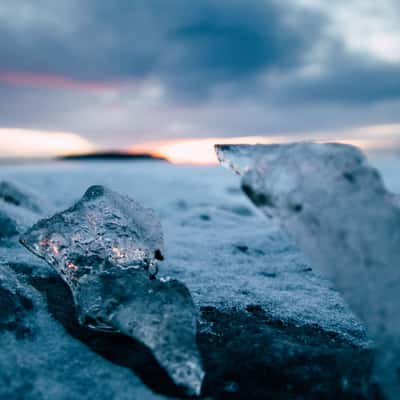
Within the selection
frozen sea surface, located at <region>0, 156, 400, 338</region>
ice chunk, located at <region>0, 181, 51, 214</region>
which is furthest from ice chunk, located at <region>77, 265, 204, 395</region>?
ice chunk, located at <region>0, 181, 51, 214</region>

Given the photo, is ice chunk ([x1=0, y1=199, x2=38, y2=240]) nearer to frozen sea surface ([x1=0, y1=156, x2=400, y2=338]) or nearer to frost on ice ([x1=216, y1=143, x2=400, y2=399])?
frozen sea surface ([x1=0, y1=156, x2=400, y2=338])

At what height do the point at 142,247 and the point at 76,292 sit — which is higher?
the point at 142,247

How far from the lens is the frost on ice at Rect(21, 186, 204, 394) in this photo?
3.89 ft

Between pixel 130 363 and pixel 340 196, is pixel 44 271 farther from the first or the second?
pixel 340 196

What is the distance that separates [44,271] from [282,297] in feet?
3.93

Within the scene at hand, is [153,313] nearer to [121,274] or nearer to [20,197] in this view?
[121,274]

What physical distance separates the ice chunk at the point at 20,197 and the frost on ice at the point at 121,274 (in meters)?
2.33

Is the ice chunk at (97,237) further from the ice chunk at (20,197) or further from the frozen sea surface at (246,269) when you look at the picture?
the ice chunk at (20,197)

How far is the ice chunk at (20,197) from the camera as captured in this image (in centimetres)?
384

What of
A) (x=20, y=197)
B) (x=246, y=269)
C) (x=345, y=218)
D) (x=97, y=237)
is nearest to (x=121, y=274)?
(x=97, y=237)

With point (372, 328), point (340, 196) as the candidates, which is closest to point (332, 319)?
point (372, 328)

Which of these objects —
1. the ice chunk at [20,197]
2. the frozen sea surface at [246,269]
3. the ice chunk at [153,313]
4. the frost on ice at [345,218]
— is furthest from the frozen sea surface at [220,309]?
the ice chunk at [20,197]

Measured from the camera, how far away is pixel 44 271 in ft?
6.40

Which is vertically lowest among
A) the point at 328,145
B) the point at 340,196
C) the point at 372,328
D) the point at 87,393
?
the point at 87,393
